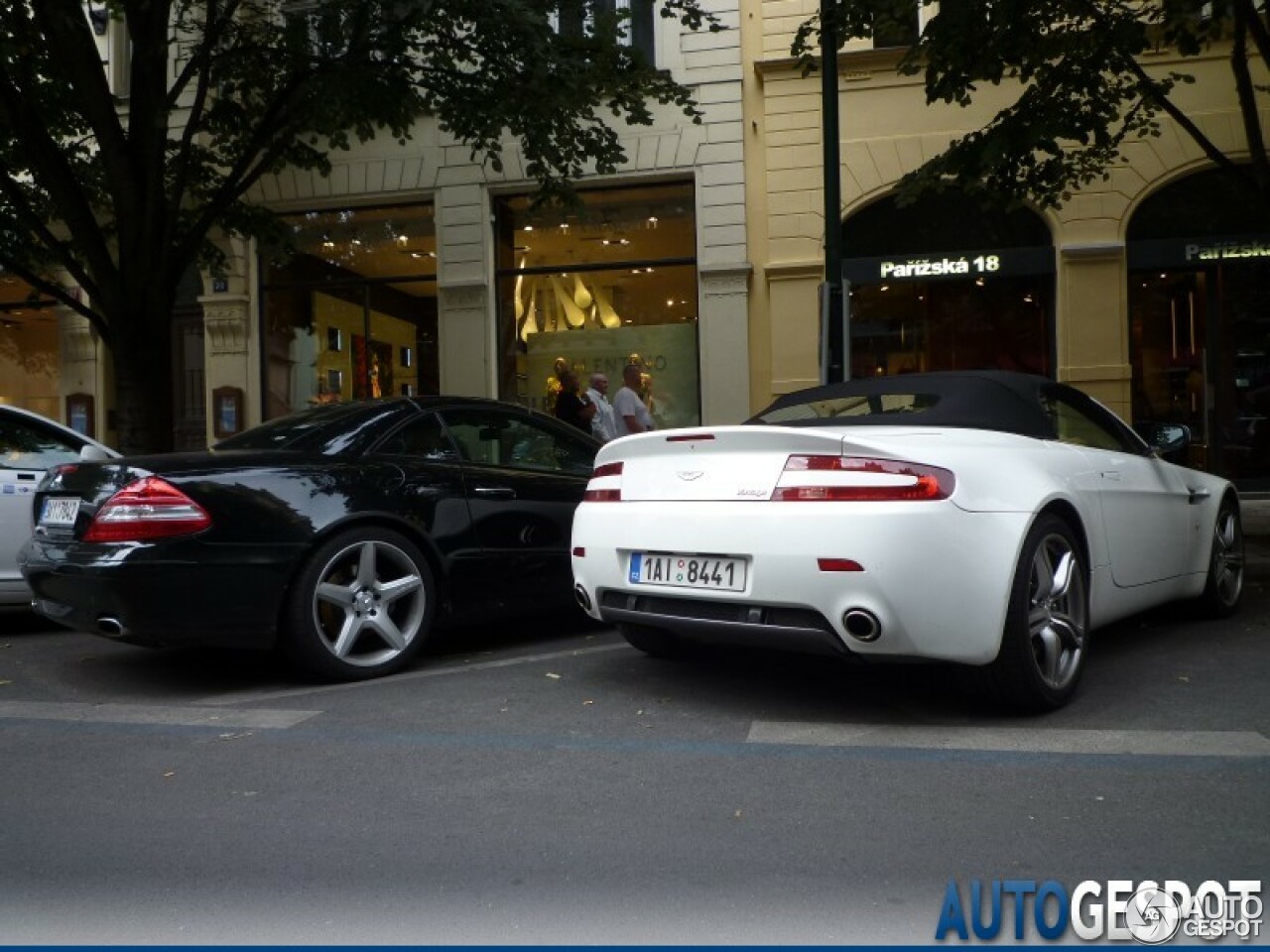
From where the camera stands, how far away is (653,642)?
5230 mm

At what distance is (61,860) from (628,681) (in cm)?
252

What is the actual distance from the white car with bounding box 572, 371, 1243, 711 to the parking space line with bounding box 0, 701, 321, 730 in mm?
1331

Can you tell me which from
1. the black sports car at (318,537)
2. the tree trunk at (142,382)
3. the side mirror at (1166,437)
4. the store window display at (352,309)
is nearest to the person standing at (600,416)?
the store window display at (352,309)

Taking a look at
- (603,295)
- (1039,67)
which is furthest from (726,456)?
(603,295)

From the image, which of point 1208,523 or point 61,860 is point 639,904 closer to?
point 61,860

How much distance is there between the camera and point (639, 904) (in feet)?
8.82

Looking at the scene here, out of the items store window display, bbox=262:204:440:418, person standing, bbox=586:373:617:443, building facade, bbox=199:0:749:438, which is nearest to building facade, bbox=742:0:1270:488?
building facade, bbox=199:0:749:438

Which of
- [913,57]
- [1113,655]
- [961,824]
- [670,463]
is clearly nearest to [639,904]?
[961,824]

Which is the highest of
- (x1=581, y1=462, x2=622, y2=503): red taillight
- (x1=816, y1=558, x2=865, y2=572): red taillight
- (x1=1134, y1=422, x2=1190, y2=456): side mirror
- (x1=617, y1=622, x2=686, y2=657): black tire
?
(x1=1134, y1=422, x2=1190, y2=456): side mirror

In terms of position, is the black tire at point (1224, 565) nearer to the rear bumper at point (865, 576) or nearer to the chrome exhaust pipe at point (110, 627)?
the rear bumper at point (865, 576)

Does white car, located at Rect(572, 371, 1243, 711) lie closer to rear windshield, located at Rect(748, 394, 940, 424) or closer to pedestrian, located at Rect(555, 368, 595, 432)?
rear windshield, located at Rect(748, 394, 940, 424)

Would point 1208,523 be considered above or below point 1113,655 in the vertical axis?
above

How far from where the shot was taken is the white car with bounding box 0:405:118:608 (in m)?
6.50

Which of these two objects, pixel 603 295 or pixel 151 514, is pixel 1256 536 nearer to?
pixel 603 295
